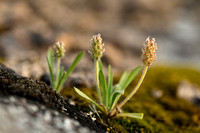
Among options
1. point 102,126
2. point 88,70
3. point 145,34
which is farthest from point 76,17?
point 102,126

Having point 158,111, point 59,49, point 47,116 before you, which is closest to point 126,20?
point 158,111

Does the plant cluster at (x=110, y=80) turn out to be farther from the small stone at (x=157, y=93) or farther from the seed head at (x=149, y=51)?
the small stone at (x=157, y=93)

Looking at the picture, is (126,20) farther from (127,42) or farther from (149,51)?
(149,51)

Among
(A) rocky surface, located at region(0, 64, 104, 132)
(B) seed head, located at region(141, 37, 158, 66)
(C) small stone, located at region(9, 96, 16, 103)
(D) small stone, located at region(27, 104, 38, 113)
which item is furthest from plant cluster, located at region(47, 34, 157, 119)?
(C) small stone, located at region(9, 96, 16, 103)

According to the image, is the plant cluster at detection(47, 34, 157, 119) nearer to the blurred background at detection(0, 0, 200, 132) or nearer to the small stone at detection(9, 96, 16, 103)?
the blurred background at detection(0, 0, 200, 132)

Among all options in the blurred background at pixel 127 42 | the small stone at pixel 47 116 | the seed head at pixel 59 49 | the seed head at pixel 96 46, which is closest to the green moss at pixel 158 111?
the blurred background at pixel 127 42

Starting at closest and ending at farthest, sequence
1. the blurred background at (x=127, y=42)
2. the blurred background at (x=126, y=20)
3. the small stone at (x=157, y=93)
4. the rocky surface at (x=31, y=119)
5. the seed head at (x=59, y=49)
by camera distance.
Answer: the rocky surface at (x=31, y=119) → the seed head at (x=59, y=49) → the blurred background at (x=127, y=42) → the small stone at (x=157, y=93) → the blurred background at (x=126, y=20)
